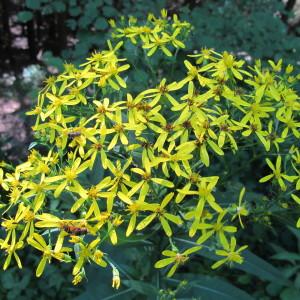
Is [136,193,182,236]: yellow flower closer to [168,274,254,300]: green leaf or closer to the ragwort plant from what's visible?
the ragwort plant

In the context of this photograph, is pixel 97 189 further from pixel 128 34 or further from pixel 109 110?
pixel 128 34

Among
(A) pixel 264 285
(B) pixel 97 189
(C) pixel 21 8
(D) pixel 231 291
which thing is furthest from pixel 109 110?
(C) pixel 21 8

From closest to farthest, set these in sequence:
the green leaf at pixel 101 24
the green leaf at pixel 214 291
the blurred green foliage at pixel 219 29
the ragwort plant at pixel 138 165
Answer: the ragwort plant at pixel 138 165, the green leaf at pixel 214 291, the blurred green foliage at pixel 219 29, the green leaf at pixel 101 24

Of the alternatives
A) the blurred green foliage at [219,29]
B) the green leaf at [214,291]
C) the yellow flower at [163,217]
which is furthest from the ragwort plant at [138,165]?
the blurred green foliage at [219,29]

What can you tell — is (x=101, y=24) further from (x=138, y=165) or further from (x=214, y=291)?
(x=214, y=291)

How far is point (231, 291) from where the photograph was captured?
222cm

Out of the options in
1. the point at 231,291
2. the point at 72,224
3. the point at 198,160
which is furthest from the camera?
the point at 231,291

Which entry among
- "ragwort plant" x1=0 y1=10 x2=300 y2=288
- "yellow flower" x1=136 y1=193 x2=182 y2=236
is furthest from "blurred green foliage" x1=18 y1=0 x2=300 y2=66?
"yellow flower" x1=136 y1=193 x2=182 y2=236

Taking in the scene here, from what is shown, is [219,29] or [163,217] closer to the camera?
[163,217]

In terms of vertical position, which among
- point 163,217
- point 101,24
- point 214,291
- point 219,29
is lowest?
point 214,291

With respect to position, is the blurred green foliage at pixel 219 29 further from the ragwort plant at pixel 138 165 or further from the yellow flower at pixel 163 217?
the yellow flower at pixel 163 217

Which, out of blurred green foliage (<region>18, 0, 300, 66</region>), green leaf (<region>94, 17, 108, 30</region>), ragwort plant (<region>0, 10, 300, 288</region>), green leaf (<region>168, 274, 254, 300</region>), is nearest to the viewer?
ragwort plant (<region>0, 10, 300, 288</region>)

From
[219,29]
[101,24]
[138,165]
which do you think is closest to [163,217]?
[138,165]

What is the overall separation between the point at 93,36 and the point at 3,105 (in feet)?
Result: 5.59
